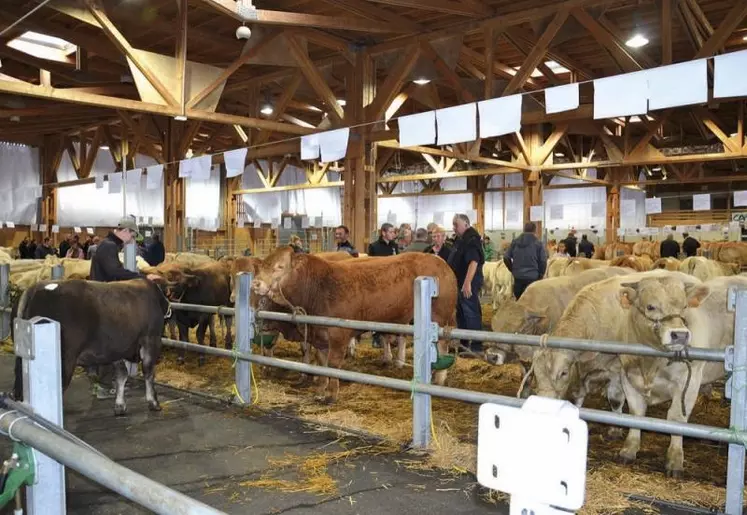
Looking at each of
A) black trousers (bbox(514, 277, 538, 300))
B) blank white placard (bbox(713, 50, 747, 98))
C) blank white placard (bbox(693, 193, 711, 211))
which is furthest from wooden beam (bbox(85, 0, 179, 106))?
blank white placard (bbox(693, 193, 711, 211))

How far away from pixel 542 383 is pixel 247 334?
9.39 ft

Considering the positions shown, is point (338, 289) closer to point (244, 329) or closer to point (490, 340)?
point (244, 329)

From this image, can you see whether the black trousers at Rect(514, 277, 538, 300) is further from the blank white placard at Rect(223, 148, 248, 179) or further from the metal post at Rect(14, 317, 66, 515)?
the metal post at Rect(14, 317, 66, 515)

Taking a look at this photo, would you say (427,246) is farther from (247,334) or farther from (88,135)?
(88,135)

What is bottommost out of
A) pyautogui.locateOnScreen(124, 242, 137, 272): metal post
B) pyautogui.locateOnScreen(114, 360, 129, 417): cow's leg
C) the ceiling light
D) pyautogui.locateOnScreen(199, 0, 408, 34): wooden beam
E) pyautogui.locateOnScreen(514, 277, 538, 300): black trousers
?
pyautogui.locateOnScreen(114, 360, 129, 417): cow's leg

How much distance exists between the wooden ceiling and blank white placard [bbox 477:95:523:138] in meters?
2.98

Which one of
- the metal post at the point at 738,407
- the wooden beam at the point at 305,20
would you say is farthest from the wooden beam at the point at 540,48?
the metal post at the point at 738,407

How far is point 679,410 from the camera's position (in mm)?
4445

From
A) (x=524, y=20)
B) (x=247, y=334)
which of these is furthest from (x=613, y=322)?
(x=524, y=20)

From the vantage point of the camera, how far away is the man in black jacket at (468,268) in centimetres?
802

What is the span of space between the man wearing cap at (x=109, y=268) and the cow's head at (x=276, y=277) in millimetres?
1103

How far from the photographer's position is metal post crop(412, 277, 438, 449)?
15.5 ft

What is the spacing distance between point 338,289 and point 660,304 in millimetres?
3204

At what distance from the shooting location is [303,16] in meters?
9.63
